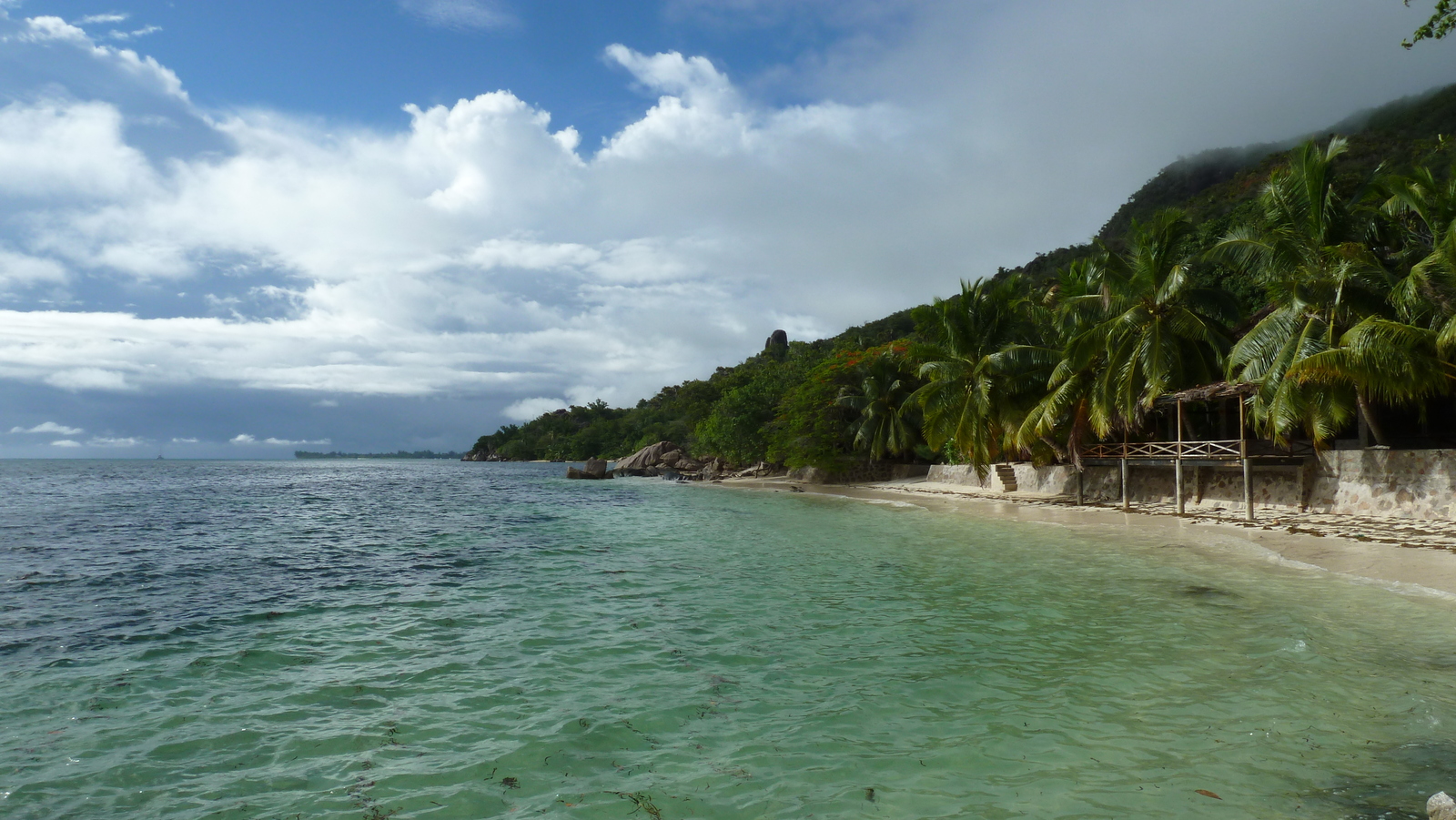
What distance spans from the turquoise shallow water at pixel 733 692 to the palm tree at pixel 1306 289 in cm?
650

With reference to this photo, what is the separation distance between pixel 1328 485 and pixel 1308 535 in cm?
360

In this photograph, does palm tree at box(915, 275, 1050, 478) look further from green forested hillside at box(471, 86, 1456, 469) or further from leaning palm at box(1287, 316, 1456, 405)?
leaning palm at box(1287, 316, 1456, 405)

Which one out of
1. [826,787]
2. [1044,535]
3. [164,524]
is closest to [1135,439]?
[1044,535]

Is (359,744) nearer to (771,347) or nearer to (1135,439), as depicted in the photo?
(1135,439)

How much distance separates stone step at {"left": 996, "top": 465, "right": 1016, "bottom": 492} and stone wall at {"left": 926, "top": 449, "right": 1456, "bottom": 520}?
3756 millimetres

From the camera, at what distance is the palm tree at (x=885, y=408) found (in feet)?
131

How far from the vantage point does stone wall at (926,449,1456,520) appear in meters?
16.4

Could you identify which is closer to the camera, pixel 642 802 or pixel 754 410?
pixel 642 802

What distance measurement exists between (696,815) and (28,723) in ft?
20.4

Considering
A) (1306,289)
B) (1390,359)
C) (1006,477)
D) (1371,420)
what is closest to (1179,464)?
(1371,420)

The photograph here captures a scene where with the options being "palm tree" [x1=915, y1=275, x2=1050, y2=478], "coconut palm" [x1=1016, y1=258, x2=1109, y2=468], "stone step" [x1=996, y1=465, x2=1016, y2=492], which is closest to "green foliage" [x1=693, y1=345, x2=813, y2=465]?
"palm tree" [x1=915, y1=275, x2=1050, y2=478]

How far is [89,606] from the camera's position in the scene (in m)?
11.5

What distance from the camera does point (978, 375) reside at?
1176 inches

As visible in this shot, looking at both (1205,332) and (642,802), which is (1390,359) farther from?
(642,802)
